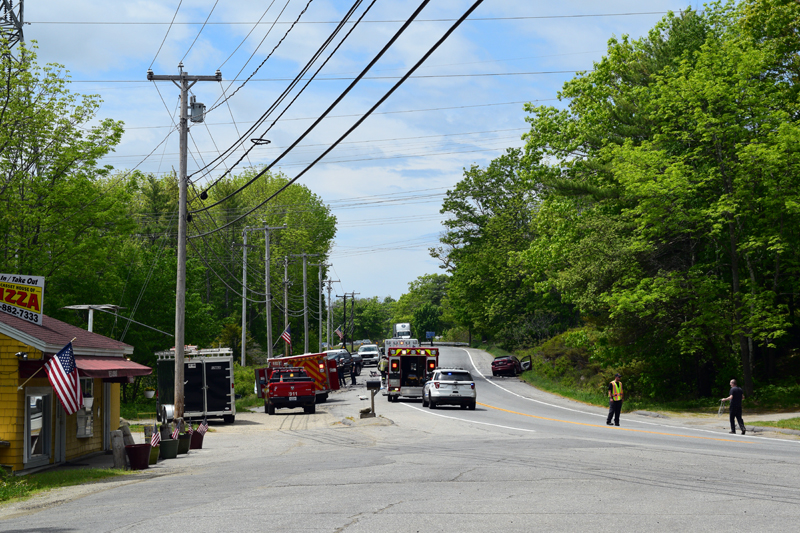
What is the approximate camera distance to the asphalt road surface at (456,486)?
8.84 metres

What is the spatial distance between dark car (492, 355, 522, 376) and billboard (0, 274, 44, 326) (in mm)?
42699

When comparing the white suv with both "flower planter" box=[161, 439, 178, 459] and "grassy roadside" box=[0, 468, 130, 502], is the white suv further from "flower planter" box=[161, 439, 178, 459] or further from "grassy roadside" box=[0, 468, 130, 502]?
"grassy roadside" box=[0, 468, 130, 502]

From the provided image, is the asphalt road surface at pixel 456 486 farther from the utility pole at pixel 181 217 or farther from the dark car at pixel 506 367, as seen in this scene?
the dark car at pixel 506 367

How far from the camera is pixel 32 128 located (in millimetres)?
33969

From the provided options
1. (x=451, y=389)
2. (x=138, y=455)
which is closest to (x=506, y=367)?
(x=451, y=389)

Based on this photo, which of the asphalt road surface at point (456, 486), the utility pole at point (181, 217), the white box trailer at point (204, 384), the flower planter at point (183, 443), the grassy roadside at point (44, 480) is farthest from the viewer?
the white box trailer at point (204, 384)

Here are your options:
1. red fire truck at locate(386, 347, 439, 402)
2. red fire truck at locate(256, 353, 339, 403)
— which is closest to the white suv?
red fire truck at locate(386, 347, 439, 402)

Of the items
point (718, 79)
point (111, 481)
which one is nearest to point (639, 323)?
point (718, 79)

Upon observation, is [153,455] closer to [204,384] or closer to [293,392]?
[204,384]

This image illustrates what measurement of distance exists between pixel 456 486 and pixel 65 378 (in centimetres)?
830

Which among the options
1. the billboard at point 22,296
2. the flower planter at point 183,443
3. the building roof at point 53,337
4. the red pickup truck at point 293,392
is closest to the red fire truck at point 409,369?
the red pickup truck at point 293,392

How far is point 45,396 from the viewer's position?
17.5 m

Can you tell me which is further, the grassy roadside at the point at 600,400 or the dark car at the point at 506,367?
the dark car at the point at 506,367

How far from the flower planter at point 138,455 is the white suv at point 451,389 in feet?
54.1
